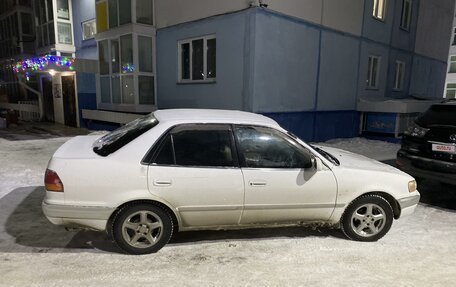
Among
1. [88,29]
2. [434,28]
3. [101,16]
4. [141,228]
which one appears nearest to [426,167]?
[141,228]

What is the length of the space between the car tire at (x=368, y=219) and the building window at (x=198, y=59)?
22.7ft

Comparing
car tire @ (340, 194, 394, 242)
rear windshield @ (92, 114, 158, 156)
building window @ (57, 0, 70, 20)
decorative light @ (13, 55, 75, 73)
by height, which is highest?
building window @ (57, 0, 70, 20)

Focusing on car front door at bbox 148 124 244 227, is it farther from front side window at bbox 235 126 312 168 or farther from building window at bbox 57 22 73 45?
building window at bbox 57 22 73 45

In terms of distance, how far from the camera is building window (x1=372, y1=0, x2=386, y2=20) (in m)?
13.2

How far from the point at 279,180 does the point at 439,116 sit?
3.44 metres

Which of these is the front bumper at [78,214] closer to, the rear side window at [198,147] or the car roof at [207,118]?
the rear side window at [198,147]

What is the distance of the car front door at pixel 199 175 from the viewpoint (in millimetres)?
3422

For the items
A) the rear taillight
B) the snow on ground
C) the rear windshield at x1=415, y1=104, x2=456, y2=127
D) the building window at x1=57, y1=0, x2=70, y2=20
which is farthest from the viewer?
the building window at x1=57, y1=0, x2=70, y2=20

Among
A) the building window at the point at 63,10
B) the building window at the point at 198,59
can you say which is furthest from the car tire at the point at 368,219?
the building window at the point at 63,10

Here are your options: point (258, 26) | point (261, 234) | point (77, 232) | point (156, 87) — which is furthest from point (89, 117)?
point (261, 234)

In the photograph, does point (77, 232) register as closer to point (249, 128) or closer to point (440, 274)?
point (249, 128)

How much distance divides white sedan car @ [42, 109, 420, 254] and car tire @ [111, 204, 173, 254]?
0.01 meters

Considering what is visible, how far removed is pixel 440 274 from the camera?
10.8 ft

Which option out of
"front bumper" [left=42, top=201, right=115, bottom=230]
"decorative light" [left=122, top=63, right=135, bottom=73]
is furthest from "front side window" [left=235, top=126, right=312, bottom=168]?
"decorative light" [left=122, top=63, right=135, bottom=73]
